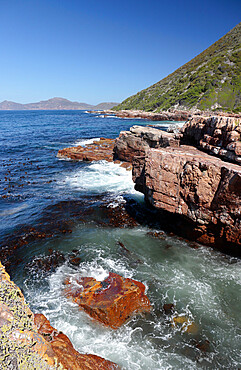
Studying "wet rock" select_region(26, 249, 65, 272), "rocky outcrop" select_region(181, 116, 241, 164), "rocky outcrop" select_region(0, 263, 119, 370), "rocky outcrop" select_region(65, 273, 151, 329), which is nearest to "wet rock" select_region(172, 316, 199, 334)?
"rocky outcrop" select_region(65, 273, 151, 329)

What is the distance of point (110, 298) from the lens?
8.39m

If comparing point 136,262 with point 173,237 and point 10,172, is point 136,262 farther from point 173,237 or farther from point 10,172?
point 10,172

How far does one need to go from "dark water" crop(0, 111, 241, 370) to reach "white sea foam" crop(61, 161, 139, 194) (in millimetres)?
1558

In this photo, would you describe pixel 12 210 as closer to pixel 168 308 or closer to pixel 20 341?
pixel 168 308

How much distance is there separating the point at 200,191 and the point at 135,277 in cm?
569

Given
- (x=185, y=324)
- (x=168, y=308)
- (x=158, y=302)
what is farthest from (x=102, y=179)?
(x=185, y=324)

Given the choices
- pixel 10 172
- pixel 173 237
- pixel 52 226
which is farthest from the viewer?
pixel 10 172

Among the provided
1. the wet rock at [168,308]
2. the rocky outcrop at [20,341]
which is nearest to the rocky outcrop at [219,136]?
the wet rock at [168,308]

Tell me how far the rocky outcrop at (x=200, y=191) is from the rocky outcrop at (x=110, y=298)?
16.5ft

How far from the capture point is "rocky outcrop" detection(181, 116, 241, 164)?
1141 centimetres

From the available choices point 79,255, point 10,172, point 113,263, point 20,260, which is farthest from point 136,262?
point 10,172

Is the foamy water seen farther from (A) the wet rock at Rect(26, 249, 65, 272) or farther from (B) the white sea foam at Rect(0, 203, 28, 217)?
(B) the white sea foam at Rect(0, 203, 28, 217)

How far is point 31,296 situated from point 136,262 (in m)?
5.46

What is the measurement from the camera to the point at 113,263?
11469 mm
